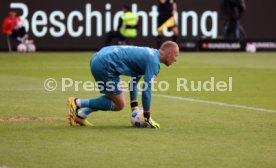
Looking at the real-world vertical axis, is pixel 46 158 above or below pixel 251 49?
above

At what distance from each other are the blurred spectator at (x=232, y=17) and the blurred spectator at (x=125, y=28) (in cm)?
376

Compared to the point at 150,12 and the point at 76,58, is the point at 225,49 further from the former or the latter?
the point at 76,58

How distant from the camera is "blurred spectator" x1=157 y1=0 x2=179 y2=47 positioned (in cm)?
3503

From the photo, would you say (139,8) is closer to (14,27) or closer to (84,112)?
(14,27)

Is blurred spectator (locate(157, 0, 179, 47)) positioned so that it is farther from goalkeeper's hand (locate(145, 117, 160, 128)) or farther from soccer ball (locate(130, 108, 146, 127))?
goalkeeper's hand (locate(145, 117, 160, 128))

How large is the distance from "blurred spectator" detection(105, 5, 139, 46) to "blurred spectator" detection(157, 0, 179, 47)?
108cm

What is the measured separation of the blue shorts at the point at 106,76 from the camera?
492 inches

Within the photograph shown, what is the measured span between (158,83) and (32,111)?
700cm

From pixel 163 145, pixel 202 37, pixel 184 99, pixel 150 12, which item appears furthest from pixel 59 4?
pixel 163 145

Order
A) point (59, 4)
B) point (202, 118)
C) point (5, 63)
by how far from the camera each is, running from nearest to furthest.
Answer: point (202, 118)
point (5, 63)
point (59, 4)

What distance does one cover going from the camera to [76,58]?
3219 cm

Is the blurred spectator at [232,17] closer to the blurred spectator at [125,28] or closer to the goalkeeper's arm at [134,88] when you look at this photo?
the blurred spectator at [125,28]

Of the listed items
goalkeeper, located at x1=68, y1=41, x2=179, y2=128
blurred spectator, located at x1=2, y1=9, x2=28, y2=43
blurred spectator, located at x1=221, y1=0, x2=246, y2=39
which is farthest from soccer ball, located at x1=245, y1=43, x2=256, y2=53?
goalkeeper, located at x1=68, y1=41, x2=179, y2=128

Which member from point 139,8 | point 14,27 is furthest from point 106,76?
point 139,8
